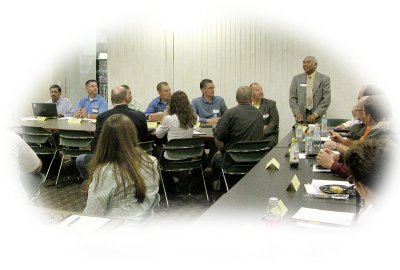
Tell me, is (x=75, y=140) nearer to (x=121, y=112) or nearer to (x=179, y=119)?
(x=121, y=112)

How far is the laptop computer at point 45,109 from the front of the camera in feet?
18.9

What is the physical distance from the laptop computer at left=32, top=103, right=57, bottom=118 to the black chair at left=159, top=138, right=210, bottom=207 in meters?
2.47

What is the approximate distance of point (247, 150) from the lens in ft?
12.5

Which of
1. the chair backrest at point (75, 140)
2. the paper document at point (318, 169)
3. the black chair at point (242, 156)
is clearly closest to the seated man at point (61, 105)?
the chair backrest at point (75, 140)

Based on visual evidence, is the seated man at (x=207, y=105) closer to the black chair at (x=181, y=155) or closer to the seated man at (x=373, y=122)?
the black chair at (x=181, y=155)

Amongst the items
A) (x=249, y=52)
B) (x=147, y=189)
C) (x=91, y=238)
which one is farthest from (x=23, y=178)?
(x=249, y=52)

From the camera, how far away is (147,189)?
2160 millimetres

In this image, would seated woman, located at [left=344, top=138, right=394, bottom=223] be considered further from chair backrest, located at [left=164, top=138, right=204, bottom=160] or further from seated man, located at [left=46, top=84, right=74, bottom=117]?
seated man, located at [left=46, top=84, right=74, bottom=117]

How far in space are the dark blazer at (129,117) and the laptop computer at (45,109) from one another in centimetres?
219

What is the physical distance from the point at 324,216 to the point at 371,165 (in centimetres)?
48

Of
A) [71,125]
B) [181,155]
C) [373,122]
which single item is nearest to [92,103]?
[71,125]

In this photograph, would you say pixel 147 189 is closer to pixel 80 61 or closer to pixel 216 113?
pixel 216 113

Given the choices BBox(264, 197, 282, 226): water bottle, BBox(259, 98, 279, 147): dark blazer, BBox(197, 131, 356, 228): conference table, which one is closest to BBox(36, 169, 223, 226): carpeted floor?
BBox(259, 98, 279, 147): dark blazer

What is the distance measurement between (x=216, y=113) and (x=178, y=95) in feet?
4.93
